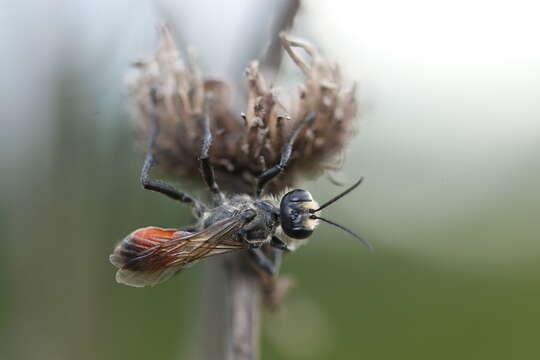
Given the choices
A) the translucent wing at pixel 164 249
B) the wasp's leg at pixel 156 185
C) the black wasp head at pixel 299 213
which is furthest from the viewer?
the wasp's leg at pixel 156 185

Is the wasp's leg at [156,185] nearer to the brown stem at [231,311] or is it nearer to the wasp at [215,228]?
the wasp at [215,228]

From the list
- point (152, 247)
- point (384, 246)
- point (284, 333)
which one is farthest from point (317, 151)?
point (384, 246)

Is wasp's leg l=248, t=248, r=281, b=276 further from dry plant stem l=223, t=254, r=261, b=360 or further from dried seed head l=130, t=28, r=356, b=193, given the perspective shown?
dried seed head l=130, t=28, r=356, b=193

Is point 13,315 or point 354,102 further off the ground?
point 354,102

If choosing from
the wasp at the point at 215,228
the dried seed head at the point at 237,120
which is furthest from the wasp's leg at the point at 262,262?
the dried seed head at the point at 237,120

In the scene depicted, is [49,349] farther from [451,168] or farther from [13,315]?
[451,168]

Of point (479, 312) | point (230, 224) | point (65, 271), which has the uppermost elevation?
point (230, 224)

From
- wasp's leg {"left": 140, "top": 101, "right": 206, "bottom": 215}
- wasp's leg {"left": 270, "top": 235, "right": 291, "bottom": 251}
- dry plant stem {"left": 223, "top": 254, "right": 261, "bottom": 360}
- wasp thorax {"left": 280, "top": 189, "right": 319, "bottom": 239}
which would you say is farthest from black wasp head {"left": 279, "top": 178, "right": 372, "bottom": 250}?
wasp's leg {"left": 140, "top": 101, "right": 206, "bottom": 215}
